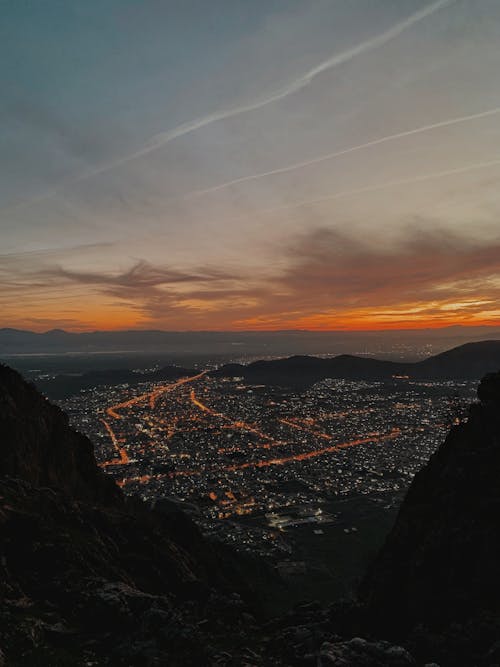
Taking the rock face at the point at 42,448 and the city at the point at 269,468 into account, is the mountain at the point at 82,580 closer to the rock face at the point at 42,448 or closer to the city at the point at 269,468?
the rock face at the point at 42,448

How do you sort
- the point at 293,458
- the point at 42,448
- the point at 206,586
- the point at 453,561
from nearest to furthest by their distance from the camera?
the point at 453,561, the point at 206,586, the point at 42,448, the point at 293,458

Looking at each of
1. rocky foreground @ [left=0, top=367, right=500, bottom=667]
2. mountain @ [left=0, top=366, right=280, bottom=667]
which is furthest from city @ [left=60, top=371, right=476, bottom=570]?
mountain @ [left=0, top=366, right=280, bottom=667]

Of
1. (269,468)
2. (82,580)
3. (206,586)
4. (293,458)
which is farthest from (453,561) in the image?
(293,458)

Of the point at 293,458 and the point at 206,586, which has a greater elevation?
the point at 206,586

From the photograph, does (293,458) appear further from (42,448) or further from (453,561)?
(453,561)

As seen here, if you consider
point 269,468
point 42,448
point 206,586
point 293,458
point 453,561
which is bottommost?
point 293,458

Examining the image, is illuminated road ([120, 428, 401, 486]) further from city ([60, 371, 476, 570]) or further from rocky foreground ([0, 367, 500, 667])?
rocky foreground ([0, 367, 500, 667])

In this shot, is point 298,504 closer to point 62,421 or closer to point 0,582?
point 62,421

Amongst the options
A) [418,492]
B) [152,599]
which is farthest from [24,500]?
[418,492]
